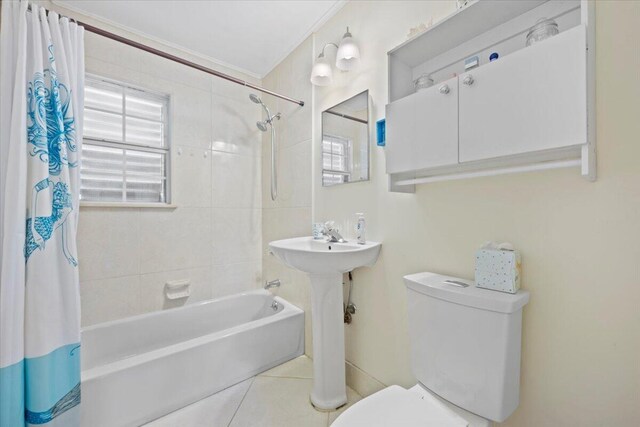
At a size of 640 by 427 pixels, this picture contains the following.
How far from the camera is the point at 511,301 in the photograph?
31.7 inches

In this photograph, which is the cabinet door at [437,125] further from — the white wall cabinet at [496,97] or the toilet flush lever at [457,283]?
the toilet flush lever at [457,283]

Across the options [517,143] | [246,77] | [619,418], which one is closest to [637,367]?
[619,418]

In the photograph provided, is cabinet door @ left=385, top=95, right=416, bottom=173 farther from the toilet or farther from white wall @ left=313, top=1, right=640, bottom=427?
the toilet

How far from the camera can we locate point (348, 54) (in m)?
1.49

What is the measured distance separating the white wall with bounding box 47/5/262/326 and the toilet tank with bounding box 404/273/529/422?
1.77 m

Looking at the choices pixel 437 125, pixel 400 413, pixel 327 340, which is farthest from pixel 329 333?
pixel 437 125

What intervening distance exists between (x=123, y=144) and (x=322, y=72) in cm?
153

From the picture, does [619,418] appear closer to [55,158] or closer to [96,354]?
[55,158]

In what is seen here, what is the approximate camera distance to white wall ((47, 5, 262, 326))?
179 centimetres

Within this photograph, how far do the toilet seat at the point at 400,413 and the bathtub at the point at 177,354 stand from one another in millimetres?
1018

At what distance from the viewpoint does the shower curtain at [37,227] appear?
1071 millimetres

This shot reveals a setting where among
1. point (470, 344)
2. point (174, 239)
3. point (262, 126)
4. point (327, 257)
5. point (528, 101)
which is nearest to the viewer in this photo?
point (528, 101)

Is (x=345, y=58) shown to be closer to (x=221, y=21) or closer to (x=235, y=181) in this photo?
(x=221, y=21)

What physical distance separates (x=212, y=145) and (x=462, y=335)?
2.18 meters
